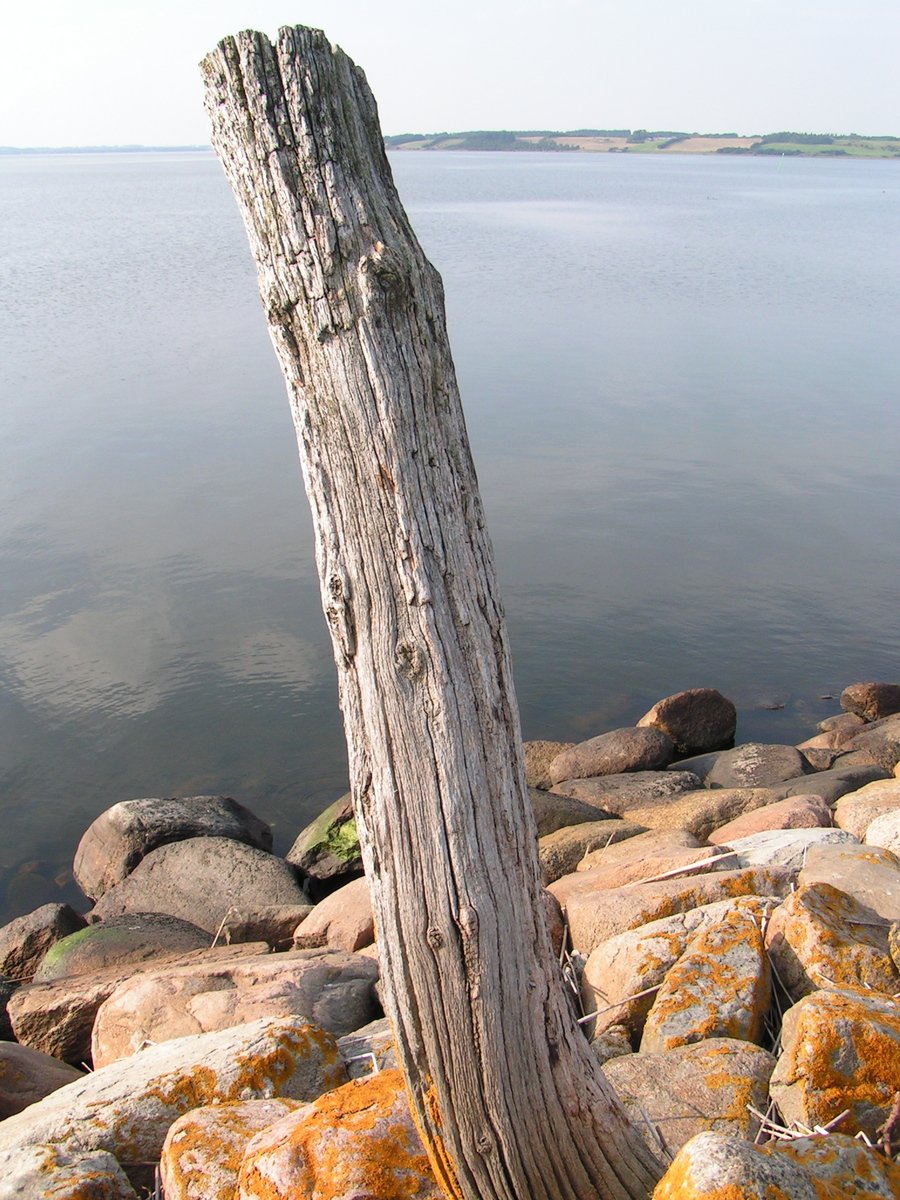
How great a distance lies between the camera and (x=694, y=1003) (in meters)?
4.56

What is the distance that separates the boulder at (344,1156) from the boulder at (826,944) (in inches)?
81.2

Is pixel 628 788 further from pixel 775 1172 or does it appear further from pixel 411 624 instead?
pixel 411 624

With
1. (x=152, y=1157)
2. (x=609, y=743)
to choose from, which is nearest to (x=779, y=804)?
(x=609, y=743)

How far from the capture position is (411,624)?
3.10 m

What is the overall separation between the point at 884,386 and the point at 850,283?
1609cm

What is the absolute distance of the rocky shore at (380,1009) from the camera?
3.56 m

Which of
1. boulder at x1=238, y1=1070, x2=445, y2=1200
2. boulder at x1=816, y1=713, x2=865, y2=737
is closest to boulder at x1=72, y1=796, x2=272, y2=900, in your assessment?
boulder at x1=238, y1=1070, x2=445, y2=1200

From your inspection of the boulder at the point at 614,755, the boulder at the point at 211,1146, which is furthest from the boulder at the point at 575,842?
the boulder at the point at 211,1146

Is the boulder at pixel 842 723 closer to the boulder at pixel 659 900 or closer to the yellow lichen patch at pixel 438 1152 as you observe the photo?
the boulder at pixel 659 900

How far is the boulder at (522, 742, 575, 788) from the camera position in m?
11.9

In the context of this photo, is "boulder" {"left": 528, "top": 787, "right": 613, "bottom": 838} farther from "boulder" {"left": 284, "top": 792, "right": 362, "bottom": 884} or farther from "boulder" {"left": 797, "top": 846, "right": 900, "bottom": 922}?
"boulder" {"left": 797, "top": 846, "right": 900, "bottom": 922}

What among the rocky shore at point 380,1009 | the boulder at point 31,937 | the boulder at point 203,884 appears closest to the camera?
the rocky shore at point 380,1009

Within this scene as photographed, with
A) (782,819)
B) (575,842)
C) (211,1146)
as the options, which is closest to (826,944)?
(211,1146)

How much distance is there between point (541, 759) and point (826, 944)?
7.55m
